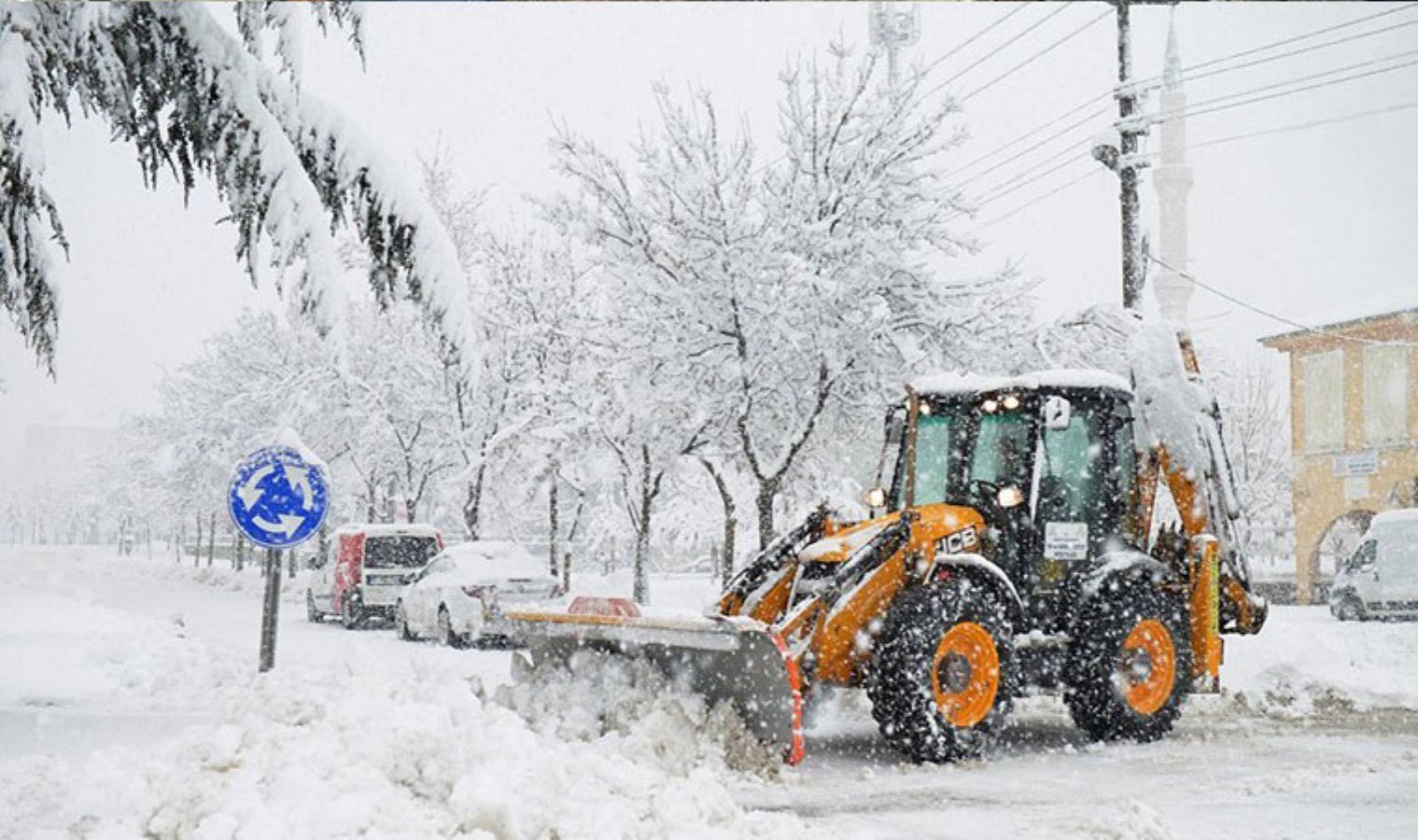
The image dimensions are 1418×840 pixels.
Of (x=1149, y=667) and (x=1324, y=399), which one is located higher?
(x=1324, y=399)

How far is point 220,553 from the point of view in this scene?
61.5 metres

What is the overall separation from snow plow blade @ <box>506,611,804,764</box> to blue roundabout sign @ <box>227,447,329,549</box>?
1.81 metres

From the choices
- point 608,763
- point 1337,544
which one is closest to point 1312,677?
point 608,763

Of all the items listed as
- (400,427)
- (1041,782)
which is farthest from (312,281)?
(400,427)

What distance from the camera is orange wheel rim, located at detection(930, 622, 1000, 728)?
27.2ft

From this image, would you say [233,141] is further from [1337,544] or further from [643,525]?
[1337,544]

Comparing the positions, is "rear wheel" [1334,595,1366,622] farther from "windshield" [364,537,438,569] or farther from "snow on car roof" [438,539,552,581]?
"windshield" [364,537,438,569]

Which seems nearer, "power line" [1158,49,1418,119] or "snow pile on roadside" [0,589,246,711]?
"power line" [1158,49,1418,119]

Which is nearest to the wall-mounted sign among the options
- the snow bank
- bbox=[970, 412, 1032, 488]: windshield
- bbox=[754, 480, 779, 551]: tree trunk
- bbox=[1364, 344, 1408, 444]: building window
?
bbox=[1364, 344, 1408, 444]: building window

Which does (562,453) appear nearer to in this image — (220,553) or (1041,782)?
(1041,782)

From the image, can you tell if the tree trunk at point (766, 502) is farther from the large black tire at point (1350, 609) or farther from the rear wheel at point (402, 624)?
the large black tire at point (1350, 609)

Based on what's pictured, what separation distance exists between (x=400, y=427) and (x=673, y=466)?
34.0ft

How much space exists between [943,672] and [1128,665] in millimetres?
1775

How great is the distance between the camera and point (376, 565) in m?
21.5
